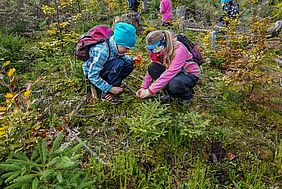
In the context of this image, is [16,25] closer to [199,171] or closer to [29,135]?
[29,135]

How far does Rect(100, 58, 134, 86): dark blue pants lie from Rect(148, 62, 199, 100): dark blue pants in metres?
0.35

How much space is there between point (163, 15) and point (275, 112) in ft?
18.8

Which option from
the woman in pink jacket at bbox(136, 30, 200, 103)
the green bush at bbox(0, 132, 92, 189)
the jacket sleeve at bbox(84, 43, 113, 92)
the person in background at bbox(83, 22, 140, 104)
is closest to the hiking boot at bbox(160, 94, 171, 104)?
the woman in pink jacket at bbox(136, 30, 200, 103)

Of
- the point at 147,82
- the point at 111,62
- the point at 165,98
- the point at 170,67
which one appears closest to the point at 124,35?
the point at 111,62

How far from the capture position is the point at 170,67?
356cm

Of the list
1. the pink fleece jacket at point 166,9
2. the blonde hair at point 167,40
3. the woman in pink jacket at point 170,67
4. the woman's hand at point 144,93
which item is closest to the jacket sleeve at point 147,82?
the woman in pink jacket at point 170,67

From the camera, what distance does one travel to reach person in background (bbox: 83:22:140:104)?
342 centimetres

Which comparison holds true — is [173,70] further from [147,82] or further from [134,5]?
[134,5]

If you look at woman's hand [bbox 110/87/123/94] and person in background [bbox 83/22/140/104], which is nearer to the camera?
person in background [bbox 83/22/140/104]

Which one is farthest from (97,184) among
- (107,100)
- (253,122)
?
(253,122)

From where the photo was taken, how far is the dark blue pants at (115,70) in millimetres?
3700

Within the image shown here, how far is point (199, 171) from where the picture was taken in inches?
109

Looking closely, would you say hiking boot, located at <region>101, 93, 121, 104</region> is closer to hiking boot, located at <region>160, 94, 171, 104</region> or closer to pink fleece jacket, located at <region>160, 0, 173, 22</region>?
hiking boot, located at <region>160, 94, 171, 104</region>

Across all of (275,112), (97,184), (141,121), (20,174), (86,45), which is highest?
(86,45)
